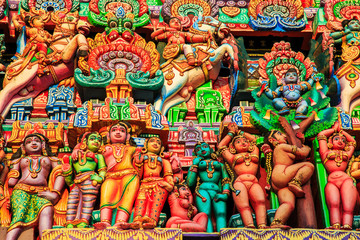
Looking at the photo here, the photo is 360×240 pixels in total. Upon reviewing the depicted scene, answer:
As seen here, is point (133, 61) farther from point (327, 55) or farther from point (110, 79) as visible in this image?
point (327, 55)

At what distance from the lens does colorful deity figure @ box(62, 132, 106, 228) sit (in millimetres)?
10562

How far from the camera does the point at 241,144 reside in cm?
1125

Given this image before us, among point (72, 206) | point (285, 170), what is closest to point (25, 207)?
point (72, 206)

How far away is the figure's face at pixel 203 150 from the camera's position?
37.2 ft

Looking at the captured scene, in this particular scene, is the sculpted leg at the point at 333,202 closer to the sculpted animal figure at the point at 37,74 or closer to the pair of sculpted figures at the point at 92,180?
the pair of sculpted figures at the point at 92,180

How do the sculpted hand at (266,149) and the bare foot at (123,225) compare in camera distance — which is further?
the sculpted hand at (266,149)

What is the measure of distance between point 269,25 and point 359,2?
167 cm

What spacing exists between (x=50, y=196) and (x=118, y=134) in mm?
1257

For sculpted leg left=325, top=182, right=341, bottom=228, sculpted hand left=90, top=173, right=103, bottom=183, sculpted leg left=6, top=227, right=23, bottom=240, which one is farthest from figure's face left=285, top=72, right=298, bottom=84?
sculpted leg left=6, top=227, right=23, bottom=240

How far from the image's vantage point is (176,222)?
412 inches

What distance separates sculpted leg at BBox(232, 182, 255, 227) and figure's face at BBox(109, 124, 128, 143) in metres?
1.70

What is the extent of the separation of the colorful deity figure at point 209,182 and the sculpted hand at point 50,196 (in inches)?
69.9

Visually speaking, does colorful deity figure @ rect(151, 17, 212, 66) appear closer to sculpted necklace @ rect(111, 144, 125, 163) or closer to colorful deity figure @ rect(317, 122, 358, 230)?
sculpted necklace @ rect(111, 144, 125, 163)

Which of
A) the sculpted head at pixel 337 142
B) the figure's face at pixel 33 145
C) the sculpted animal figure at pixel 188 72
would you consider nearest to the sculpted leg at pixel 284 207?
the sculpted head at pixel 337 142
